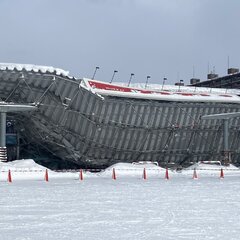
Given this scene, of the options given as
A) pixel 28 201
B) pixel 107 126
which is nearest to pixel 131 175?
pixel 107 126

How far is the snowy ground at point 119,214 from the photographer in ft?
38.6

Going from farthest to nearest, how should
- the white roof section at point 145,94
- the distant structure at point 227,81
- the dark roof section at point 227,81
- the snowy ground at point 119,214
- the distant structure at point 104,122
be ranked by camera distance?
the distant structure at point 227,81 < the dark roof section at point 227,81 < the white roof section at point 145,94 < the distant structure at point 104,122 < the snowy ground at point 119,214

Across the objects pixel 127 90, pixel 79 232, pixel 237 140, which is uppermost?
pixel 127 90

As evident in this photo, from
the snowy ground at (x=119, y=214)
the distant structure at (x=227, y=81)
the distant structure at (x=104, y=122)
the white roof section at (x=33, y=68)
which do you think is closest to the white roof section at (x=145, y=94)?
the distant structure at (x=104, y=122)

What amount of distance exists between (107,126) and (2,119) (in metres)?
9.42

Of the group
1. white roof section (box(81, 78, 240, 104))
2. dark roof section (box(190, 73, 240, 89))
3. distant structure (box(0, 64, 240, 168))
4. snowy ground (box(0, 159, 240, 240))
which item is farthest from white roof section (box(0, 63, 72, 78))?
dark roof section (box(190, 73, 240, 89))

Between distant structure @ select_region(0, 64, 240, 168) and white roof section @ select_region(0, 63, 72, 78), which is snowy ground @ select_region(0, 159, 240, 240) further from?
distant structure @ select_region(0, 64, 240, 168)

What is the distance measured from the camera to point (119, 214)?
50.0 ft

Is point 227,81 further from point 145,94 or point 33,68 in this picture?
point 33,68

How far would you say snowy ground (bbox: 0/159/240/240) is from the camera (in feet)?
38.6

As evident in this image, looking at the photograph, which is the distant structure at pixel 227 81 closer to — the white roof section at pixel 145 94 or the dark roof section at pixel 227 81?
the dark roof section at pixel 227 81

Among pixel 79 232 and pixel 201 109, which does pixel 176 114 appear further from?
pixel 79 232

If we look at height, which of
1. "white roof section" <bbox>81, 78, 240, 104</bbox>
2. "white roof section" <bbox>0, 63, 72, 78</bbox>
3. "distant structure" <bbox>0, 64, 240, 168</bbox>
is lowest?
"distant structure" <bbox>0, 64, 240, 168</bbox>

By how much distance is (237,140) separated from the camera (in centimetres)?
5319
